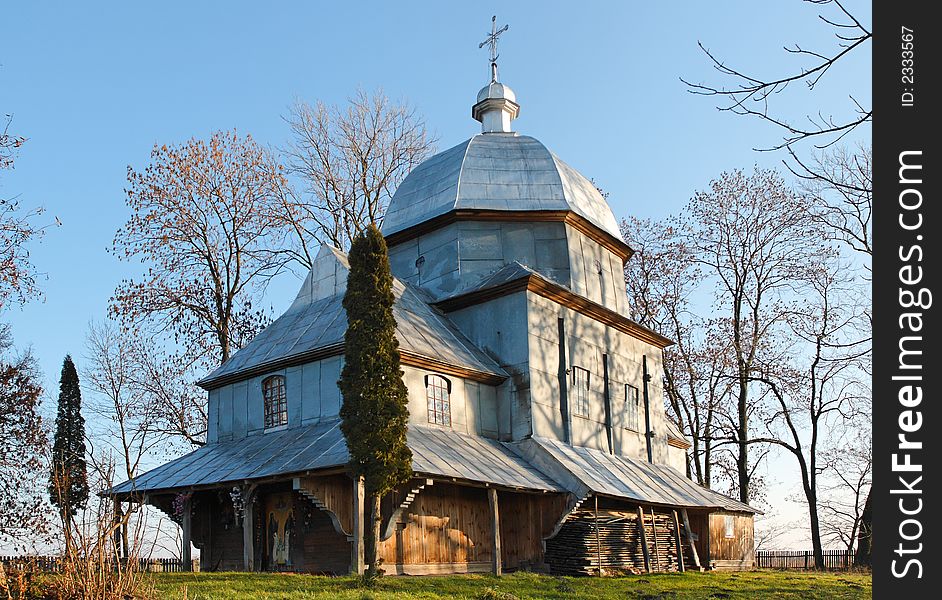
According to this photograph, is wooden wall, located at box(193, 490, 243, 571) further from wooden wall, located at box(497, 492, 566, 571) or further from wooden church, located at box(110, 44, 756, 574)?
wooden wall, located at box(497, 492, 566, 571)

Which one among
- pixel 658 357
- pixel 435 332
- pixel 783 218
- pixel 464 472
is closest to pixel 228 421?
pixel 435 332

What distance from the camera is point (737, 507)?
24406mm

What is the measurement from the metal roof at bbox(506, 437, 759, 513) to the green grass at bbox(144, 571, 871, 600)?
6.17 ft

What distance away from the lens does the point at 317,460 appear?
51.0ft

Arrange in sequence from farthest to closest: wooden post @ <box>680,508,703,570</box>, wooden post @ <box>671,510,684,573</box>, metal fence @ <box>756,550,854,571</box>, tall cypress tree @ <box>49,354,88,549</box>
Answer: metal fence @ <box>756,550,854,571</box> → tall cypress tree @ <box>49,354,88,549</box> → wooden post @ <box>680,508,703,570</box> → wooden post @ <box>671,510,684,573</box>

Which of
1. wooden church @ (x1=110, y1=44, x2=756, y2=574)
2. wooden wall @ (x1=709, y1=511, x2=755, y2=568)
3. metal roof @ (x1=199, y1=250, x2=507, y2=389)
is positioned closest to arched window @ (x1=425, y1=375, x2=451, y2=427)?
wooden church @ (x1=110, y1=44, x2=756, y2=574)

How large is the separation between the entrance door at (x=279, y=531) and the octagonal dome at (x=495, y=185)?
29.2 feet

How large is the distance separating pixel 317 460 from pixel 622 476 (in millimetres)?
8255

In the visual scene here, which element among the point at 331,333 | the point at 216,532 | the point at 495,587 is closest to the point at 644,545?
the point at 495,587

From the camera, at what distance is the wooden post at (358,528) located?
14453 mm

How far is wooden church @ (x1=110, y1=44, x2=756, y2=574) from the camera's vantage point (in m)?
17.1

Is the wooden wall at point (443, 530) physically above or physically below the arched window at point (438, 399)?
below

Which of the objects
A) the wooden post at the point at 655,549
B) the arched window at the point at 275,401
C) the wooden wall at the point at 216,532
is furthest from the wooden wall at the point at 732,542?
the wooden wall at the point at 216,532

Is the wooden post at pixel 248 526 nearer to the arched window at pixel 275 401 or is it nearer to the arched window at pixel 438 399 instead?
the arched window at pixel 275 401
